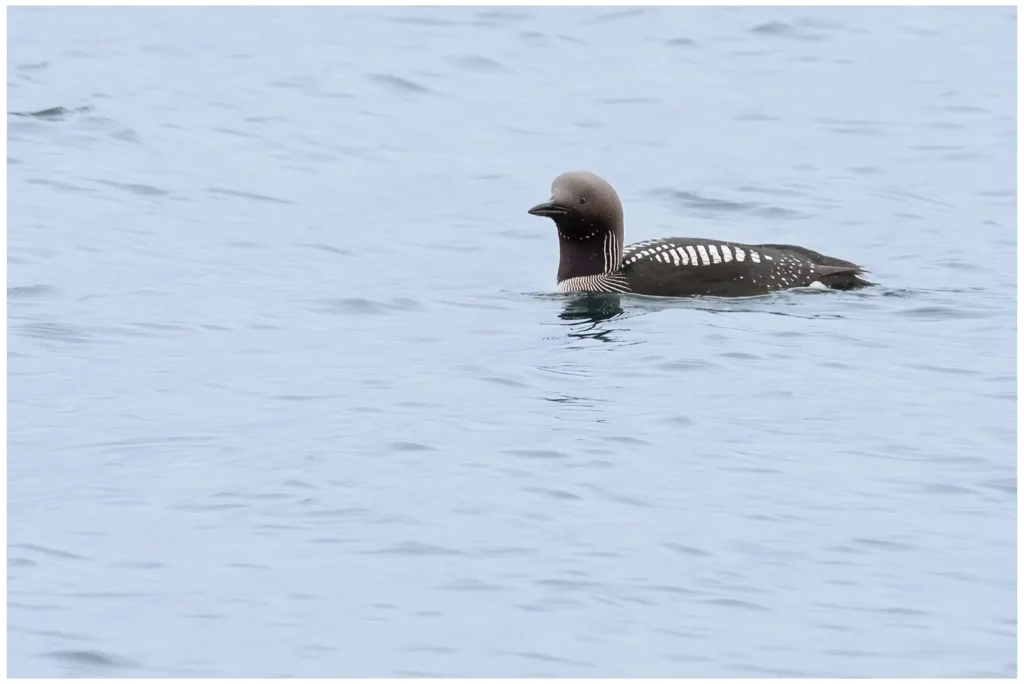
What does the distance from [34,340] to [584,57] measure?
1165 cm

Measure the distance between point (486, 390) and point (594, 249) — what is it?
2.51m

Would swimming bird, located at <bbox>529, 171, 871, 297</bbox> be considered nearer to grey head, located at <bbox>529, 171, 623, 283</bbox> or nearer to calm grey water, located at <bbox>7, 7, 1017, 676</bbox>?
grey head, located at <bbox>529, 171, 623, 283</bbox>

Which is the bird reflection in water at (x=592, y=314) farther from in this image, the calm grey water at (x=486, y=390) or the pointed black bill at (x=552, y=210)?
the pointed black bill at (x=552, y=210)

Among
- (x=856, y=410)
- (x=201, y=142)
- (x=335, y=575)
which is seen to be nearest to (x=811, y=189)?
(x=201, y=142)

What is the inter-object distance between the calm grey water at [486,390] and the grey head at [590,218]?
372 mm

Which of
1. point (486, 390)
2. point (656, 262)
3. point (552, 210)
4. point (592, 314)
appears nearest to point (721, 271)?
point (656, 262)

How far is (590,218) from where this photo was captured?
11344 mm

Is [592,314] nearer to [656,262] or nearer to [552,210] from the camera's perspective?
[656,262]

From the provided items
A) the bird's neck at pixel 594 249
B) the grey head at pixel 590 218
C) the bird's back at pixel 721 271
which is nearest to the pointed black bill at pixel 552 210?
the grey head at pixel 590 218

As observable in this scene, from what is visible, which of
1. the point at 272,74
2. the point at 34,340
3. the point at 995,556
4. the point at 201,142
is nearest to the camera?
the point at 995,556

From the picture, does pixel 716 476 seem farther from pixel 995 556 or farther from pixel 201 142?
pixel 201 142

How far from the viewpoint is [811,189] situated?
1544 cm

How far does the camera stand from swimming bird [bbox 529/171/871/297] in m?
11.0

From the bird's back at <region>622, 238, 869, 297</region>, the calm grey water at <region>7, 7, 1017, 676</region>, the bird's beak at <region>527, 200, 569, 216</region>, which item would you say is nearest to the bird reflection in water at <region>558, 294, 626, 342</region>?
the calm grey water at <region>7, 7, 1017, 676</region>
